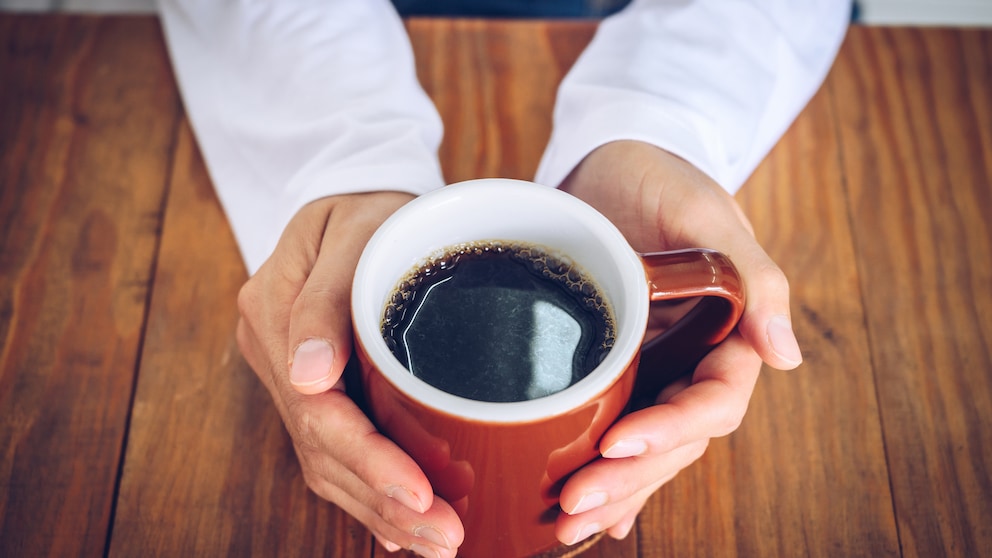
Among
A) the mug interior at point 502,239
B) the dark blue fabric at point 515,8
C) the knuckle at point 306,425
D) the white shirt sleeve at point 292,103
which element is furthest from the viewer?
the dark blue fabric at point 515,8

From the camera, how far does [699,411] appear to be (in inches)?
24.0

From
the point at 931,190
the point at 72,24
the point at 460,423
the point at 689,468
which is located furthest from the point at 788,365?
the point at 72,24

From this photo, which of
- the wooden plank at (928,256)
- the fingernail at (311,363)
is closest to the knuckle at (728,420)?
the wooden plank at (928,256)

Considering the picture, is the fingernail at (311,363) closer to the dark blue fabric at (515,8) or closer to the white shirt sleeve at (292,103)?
the white shirt sleeve at (292,103)

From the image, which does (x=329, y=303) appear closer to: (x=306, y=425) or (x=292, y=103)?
(x=306, y=425)

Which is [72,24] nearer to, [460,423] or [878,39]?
[460,423]

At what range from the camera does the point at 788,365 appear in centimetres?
63

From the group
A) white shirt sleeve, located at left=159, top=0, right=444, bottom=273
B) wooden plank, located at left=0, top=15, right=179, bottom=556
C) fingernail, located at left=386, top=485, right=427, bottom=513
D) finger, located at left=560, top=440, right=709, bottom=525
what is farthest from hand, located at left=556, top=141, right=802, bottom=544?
wooden plank, located at left=0, top=15, right=179, bottom=556

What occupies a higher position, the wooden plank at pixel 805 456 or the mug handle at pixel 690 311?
the mug handle at pixel 690 311

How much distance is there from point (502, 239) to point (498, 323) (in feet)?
0.24

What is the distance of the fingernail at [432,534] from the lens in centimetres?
57

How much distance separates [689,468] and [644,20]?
497 mm

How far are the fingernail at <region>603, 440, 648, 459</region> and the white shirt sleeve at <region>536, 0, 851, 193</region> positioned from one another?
33 centimetres

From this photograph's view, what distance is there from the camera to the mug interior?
48 centimetres
